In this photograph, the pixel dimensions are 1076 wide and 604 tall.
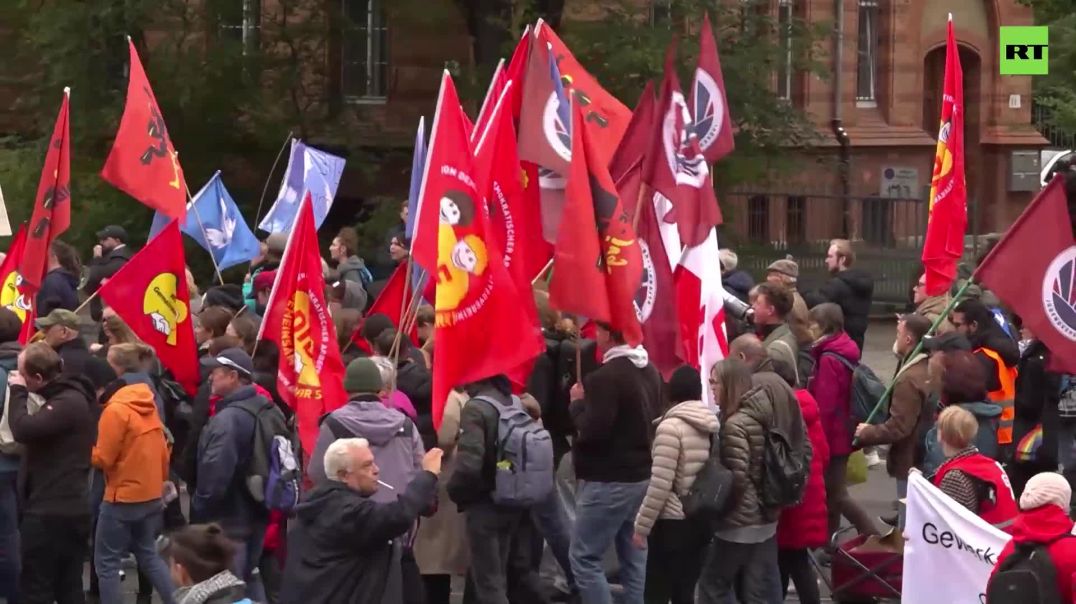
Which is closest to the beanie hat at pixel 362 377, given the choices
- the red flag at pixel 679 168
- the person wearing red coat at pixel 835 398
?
the red flag at pixel 679 168

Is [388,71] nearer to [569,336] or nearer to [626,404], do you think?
[569,336]

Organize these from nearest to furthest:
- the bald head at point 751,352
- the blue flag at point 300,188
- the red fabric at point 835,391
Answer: the bald head at point 751,352, the red fabric at point 835,391, the blue flag at point 300,188

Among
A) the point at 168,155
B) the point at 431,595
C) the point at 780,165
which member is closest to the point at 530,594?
the point at 431,595

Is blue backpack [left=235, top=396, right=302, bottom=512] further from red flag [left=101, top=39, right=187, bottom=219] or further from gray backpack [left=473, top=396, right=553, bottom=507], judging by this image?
red flag [left=101, top=39, right=187, bottom=219]

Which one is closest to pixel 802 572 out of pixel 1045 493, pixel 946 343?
pixel 946 343

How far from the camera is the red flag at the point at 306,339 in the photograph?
1002 centimetres

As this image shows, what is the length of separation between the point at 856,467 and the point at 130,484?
4345mm

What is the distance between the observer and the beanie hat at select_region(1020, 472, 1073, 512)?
7.32 metres

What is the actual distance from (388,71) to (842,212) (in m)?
5.83

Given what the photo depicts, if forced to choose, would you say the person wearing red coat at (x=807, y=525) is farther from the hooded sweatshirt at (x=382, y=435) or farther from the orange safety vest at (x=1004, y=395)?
the hooded sweatshirt at (x=382, y=435)

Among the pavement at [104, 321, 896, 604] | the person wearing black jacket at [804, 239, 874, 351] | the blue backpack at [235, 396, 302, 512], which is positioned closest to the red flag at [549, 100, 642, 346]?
the blue backpack at [235, 396, 302, 512]

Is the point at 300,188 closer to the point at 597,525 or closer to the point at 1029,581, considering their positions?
the point at 597,525

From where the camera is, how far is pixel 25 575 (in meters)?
9.83

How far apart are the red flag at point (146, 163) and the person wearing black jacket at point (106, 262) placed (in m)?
1.11
